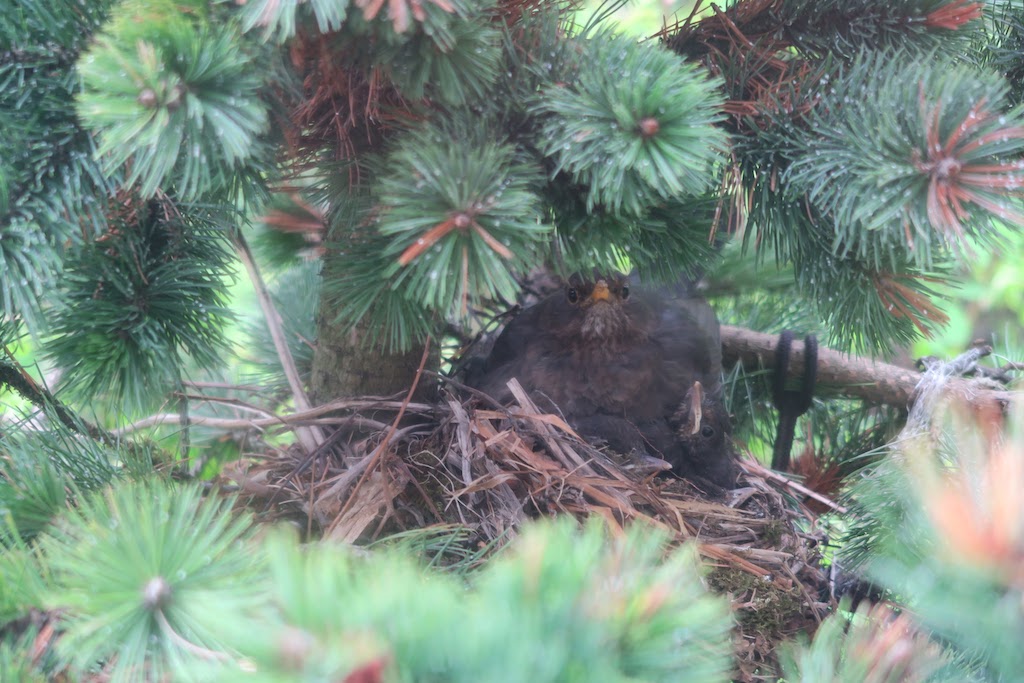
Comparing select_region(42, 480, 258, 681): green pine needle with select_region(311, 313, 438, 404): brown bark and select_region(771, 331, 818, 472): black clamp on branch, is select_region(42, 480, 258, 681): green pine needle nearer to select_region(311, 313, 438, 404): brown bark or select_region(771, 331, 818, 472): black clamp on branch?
select_region(311, 313, 438, 404): brown bark

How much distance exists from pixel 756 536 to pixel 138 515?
41.3 inches

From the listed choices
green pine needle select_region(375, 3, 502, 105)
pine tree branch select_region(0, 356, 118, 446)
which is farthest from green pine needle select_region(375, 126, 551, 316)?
pine tree branch select_region(0, 356, 118, 446)

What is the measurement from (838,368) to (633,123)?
119 centimetres

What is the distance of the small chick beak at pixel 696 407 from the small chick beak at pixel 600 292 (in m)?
0.27

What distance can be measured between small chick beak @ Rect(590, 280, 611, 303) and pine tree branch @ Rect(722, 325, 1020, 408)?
0.34 meters

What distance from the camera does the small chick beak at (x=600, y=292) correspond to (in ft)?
5.65

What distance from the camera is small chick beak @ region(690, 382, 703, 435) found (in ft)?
5.17

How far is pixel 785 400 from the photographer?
1.82 meters

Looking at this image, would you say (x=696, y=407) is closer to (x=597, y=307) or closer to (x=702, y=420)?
(x=702, y=420)

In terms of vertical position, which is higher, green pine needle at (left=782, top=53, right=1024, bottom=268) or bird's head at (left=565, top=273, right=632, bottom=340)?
green pine needle at (left=782, top=53, right=1024, bottom=268)

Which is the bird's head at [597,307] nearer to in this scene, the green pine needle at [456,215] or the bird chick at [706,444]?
the bird chick at [706,444]

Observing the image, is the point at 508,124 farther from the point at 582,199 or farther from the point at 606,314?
the point at 606,314

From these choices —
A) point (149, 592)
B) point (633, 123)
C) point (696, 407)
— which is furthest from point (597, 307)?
point (149, 592)

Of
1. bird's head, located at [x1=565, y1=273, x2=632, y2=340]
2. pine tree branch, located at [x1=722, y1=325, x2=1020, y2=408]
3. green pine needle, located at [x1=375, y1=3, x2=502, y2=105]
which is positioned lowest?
pine tree branch, located at [x1=722, y1=325, x2=1020, y2=408]
